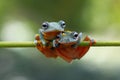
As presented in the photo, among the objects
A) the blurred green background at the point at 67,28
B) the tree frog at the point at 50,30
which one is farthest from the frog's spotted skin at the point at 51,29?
the blurred green background at the point at 67,28

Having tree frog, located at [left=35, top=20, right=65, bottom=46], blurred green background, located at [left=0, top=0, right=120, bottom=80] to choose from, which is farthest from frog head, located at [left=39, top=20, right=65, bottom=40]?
blurred green background, located at [left=0, top=0, right=120, bottom=80]

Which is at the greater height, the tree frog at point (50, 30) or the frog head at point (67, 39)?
the tree frog at point (50, 30)

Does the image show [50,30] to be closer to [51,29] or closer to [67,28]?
[51,29]

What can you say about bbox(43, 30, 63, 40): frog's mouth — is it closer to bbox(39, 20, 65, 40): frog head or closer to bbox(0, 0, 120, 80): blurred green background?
bbox(39, 20, 65, 40): frog head

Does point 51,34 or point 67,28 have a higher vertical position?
point 51,34

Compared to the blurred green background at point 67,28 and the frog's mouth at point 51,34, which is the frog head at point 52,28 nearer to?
the frog's mouth at point 51,34

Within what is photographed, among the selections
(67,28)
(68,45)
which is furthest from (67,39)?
(67,28)
